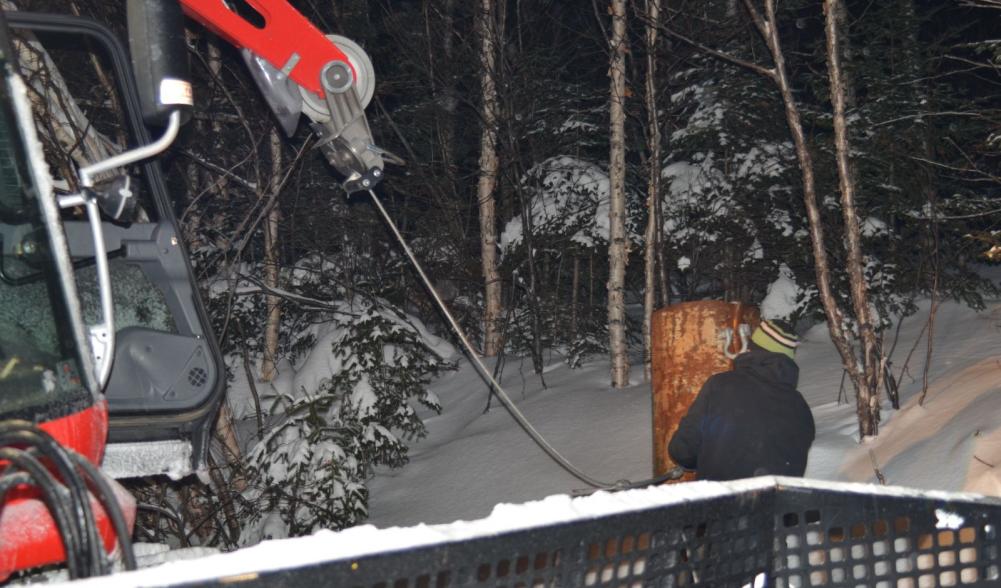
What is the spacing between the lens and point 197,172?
15414 millimetres

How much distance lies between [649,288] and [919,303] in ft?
12.2

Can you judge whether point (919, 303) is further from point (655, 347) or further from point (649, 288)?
point (655, 347)

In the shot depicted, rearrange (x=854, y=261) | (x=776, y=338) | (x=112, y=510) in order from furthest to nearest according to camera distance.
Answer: (x=854, y=261), (x=776, y=338), (x=112, y=510)

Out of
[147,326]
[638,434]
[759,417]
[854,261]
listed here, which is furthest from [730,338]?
[638,434]

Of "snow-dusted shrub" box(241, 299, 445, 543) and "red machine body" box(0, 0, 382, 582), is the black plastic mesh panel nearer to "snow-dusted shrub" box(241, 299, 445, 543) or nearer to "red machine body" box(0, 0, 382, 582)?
"red machine body" box(0, 0, 382, 582)

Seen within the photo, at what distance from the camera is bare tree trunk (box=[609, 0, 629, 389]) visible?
11719 mm

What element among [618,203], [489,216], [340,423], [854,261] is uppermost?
[489,216]

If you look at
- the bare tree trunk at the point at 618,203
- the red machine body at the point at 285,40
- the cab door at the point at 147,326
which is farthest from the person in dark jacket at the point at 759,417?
the bare tree trunk at the point at 618,203

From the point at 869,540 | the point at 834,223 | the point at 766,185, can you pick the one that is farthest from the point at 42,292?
the point at 766,185

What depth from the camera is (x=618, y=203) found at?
38.9ft

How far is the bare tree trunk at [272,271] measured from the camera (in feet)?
43.2

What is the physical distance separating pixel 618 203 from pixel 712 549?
1000 centimetres

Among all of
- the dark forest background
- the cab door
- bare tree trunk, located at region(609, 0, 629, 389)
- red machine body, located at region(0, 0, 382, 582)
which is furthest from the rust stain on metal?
bare tree trunk, located at region(609, 0, 629, 389)

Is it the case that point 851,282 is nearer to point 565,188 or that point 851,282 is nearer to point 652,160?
point 652,160
